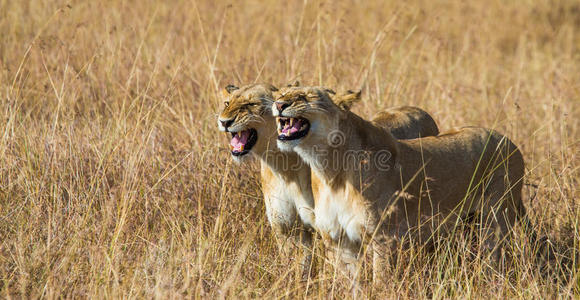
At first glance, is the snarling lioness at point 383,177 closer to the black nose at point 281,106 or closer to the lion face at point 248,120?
the black nose at point 281,106

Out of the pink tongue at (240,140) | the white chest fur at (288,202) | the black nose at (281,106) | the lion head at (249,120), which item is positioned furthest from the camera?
the white chest fur at (288,202)

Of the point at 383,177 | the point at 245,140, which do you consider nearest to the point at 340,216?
the point at 383,177

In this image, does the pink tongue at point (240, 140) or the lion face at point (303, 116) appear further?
A: the pink tongue at point (240, 140)

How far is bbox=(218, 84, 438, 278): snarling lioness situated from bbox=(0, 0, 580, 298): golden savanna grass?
19 centimetres

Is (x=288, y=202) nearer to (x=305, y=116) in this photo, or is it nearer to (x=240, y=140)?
(x=240, y=140)

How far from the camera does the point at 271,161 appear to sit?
493 cm

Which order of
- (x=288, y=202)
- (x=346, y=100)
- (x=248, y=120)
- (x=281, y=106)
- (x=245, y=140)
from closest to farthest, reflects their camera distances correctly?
1. (x=281, y=106)
2. (x=346, y=100)
3. (x=248, y=120)
4. (x=245, y=140)
5. (x=288, y=202)

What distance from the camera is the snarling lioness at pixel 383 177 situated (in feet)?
14.3

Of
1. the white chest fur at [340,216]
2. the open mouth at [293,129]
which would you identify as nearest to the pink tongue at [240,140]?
the open mouth at [293,129]

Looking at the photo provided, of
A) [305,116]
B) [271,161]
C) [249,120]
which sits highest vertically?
[305,116]

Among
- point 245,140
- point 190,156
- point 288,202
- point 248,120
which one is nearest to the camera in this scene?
point 248,120

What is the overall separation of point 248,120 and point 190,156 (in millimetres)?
1138

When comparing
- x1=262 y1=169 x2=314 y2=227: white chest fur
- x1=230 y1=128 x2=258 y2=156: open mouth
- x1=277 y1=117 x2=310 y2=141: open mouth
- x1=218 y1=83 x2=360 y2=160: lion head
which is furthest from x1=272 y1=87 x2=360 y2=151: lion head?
x1=262 y1=169 x2=314 y2=227: white chest fur

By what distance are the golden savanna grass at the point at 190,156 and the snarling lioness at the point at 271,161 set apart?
191 mm
